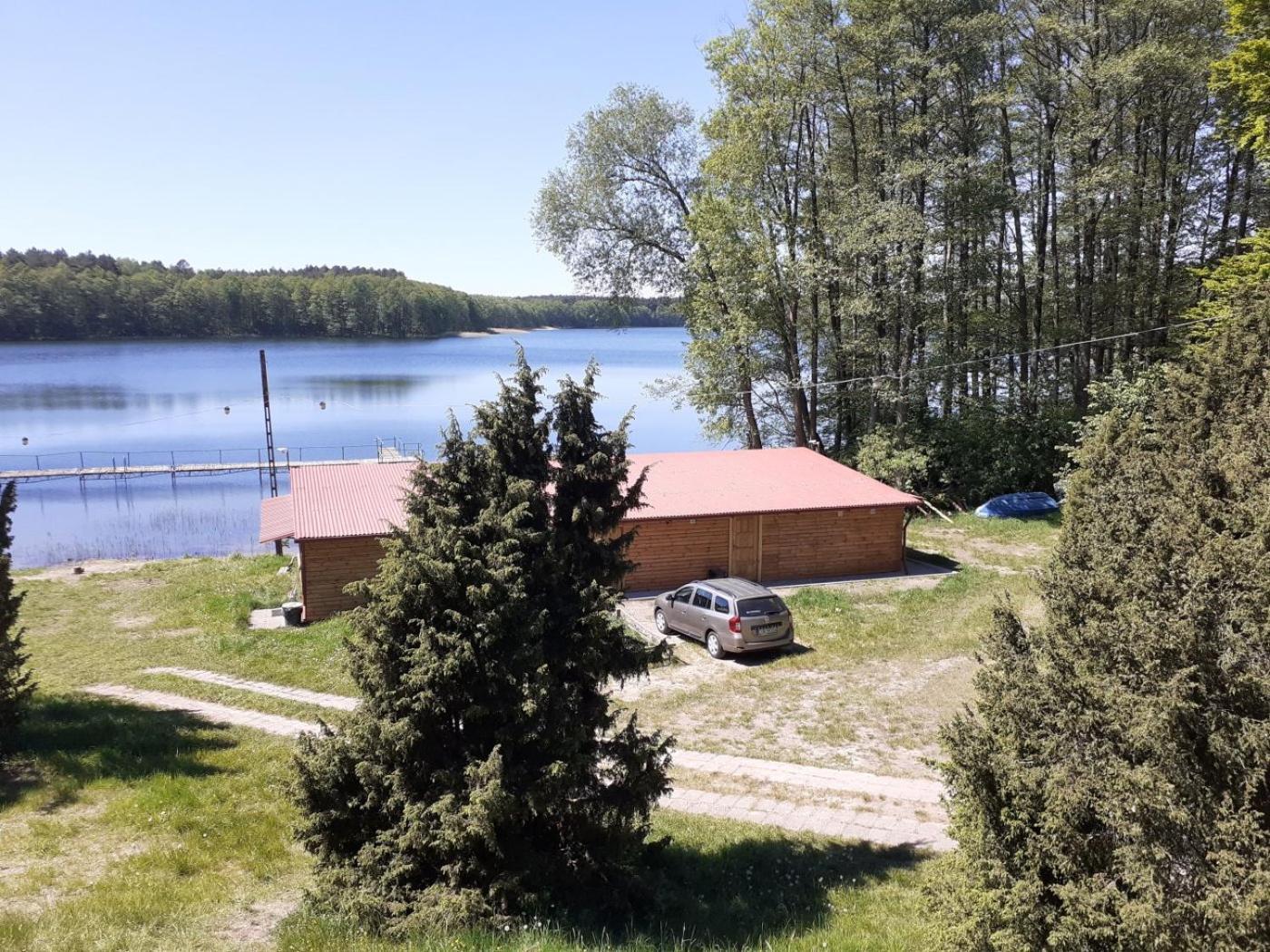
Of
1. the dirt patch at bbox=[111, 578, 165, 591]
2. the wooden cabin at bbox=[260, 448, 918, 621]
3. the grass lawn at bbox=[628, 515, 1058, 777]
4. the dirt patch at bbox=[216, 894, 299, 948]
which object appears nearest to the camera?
the dirt patch at bbox=[216, 894, 299, 948]

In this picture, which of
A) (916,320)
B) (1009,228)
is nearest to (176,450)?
(916,320)

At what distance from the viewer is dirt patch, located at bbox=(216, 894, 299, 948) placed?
648 cm

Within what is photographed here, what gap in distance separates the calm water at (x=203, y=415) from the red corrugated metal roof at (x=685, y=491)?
9.83ft

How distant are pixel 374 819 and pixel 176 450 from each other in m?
57.0

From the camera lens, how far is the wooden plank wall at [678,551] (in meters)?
21.2

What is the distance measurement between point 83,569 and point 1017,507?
1262 inches

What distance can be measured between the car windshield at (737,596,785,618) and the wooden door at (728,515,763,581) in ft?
18.0

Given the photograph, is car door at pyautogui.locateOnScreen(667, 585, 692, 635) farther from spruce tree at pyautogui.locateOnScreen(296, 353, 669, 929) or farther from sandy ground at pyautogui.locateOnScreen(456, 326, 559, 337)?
sandy ground at pyautogui.locateOnScreen(456, 326, 559, 337)

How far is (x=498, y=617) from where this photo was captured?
7113 millimetres

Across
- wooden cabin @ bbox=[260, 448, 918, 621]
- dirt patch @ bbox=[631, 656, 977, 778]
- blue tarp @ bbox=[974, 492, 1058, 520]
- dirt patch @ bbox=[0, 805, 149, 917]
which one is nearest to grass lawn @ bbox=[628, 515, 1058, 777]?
dirt patch @ bbox=[631, 656, 977, 778]

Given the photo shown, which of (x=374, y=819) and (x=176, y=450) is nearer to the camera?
(x=374, y=819)

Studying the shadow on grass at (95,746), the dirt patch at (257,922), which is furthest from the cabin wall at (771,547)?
the dirt patch at (257,922)

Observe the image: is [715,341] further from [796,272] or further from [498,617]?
[498,617]

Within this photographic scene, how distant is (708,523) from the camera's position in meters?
21.5
